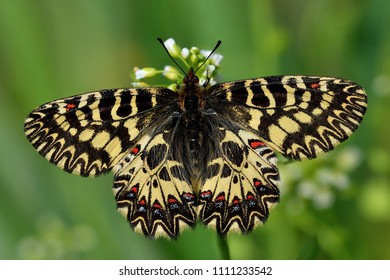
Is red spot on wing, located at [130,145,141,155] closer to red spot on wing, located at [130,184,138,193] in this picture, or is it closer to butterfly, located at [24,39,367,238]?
butterfly, located at [24,39,367,238]

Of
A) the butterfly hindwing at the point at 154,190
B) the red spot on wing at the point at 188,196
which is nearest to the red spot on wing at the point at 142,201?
the butterfly hindwing at the point at 154,190

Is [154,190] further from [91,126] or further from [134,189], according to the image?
[91,126]

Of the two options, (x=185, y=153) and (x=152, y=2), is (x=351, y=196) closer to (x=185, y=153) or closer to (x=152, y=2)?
(x=185, y=153)

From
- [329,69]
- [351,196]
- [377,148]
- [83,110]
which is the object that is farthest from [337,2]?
[83,110]

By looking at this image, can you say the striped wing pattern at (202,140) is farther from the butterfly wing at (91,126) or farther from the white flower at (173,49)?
the white flower at (173,49)

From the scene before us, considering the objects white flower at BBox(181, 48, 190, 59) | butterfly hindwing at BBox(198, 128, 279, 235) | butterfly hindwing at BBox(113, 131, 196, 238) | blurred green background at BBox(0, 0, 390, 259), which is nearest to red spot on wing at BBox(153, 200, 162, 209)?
butterfly hindwing at BBox(113, 131, 196, 238)

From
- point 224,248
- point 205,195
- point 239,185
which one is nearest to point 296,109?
point 239,185
